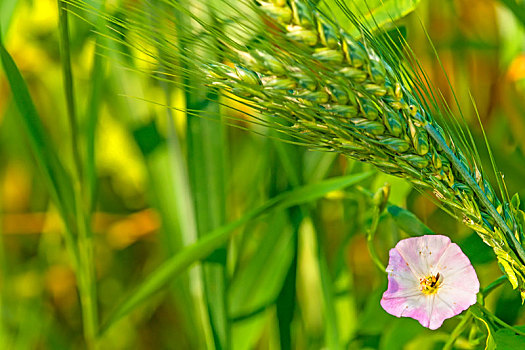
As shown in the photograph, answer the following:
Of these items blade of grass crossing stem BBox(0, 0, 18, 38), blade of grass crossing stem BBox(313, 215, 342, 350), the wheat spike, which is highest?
blade of grass crossing stem BBox(0, 0, 18, 38)

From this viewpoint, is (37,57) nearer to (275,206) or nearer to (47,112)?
(47,112)

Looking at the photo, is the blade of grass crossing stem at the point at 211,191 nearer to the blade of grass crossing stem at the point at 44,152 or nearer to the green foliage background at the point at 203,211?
the green foliage background at the point at 203,211

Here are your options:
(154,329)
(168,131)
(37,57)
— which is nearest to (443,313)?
(168,131)

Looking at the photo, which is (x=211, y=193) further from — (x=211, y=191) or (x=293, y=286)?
(x=293, y=286)

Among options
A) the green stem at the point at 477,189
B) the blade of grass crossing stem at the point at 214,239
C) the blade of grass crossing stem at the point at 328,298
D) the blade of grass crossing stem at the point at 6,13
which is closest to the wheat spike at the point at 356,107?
the green stem at the point at 477,189

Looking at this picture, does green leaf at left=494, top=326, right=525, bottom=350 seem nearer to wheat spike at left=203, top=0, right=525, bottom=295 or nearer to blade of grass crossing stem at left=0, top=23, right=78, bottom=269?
wheat spike at left=203, top=0, right=525, bottom=295

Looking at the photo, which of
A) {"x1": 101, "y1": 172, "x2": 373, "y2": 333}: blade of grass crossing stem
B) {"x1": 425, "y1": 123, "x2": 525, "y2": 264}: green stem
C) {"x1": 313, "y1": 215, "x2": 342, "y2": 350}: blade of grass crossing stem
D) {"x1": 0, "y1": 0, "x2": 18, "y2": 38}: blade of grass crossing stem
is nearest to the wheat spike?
{"x1": 425, "y1": 123, "x2": 525, "y2": 264}: green stem
